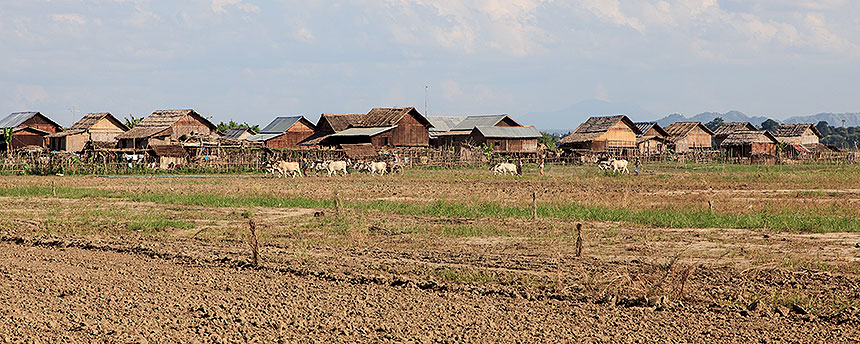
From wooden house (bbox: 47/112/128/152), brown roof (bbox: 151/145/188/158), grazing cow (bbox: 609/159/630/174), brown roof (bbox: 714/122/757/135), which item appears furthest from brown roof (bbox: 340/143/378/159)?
brown roof (bbox: 714/122/757/135)

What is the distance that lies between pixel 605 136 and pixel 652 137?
5.71 metres

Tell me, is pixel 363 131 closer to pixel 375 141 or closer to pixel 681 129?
pixel 375 141

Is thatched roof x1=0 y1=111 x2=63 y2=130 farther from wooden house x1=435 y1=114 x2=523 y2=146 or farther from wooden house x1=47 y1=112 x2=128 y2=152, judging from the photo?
wooden house x1=435 y1=114 x2=523 y2=146

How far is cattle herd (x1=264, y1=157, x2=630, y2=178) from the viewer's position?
4006 centimetres

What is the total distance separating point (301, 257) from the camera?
42.1ft

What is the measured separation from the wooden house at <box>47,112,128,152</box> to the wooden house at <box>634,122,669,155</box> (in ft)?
130

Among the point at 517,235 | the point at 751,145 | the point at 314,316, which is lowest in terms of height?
the point at 314,316

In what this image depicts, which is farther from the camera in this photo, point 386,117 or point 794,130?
point 794,130

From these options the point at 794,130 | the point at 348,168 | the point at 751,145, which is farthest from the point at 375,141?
the point at 794,130

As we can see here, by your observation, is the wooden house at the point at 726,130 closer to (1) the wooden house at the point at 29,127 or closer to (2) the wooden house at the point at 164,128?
(2) the wooden house at the point at 164,128

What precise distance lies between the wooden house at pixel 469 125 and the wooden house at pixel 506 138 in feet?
3.25

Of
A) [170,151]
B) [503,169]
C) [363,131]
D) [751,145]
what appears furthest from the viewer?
[751,145]

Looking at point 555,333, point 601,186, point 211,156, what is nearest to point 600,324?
point 555,333

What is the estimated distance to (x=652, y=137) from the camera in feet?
220
